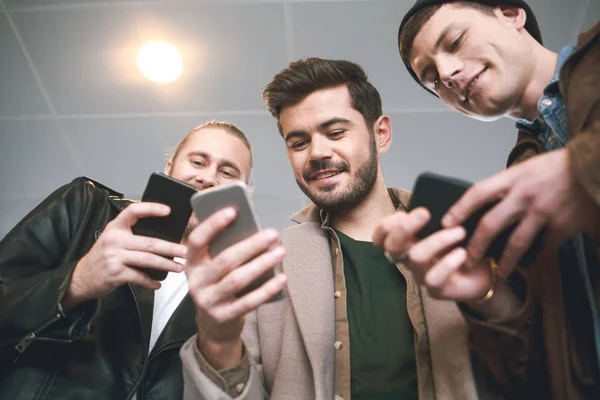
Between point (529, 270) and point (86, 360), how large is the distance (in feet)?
3.30

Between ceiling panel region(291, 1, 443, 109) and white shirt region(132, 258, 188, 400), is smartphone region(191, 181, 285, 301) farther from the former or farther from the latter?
ceiling panel region(291, 1, 443, 109)

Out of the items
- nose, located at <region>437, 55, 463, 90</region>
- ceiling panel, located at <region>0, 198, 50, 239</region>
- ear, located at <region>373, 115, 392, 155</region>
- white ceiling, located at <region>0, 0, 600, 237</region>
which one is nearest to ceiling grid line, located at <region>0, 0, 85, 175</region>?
white ceiling, located at <region>0, 0, 600, 237</region>

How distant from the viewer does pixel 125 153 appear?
2.86 meters

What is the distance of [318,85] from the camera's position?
158cm

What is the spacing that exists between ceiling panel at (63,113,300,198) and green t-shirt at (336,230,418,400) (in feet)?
5.32

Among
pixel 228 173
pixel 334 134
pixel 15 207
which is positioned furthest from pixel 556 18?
pixel 15 207

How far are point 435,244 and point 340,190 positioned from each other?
726 millimetres

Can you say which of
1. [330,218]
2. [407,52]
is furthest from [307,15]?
[330,218]

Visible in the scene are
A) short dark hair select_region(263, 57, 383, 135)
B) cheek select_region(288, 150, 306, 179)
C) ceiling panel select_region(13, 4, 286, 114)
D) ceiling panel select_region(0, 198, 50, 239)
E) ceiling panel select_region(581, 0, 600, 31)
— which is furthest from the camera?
ceiling panel select_region(0, 198, 50, 239)

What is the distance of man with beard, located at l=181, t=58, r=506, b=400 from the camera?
27.9 inches

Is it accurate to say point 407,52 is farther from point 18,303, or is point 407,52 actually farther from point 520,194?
point 18,303

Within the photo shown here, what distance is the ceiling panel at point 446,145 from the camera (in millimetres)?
2602

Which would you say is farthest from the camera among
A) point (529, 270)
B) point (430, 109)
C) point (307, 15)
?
point (430, 109)

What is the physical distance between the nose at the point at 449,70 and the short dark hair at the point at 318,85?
0.36 metres
